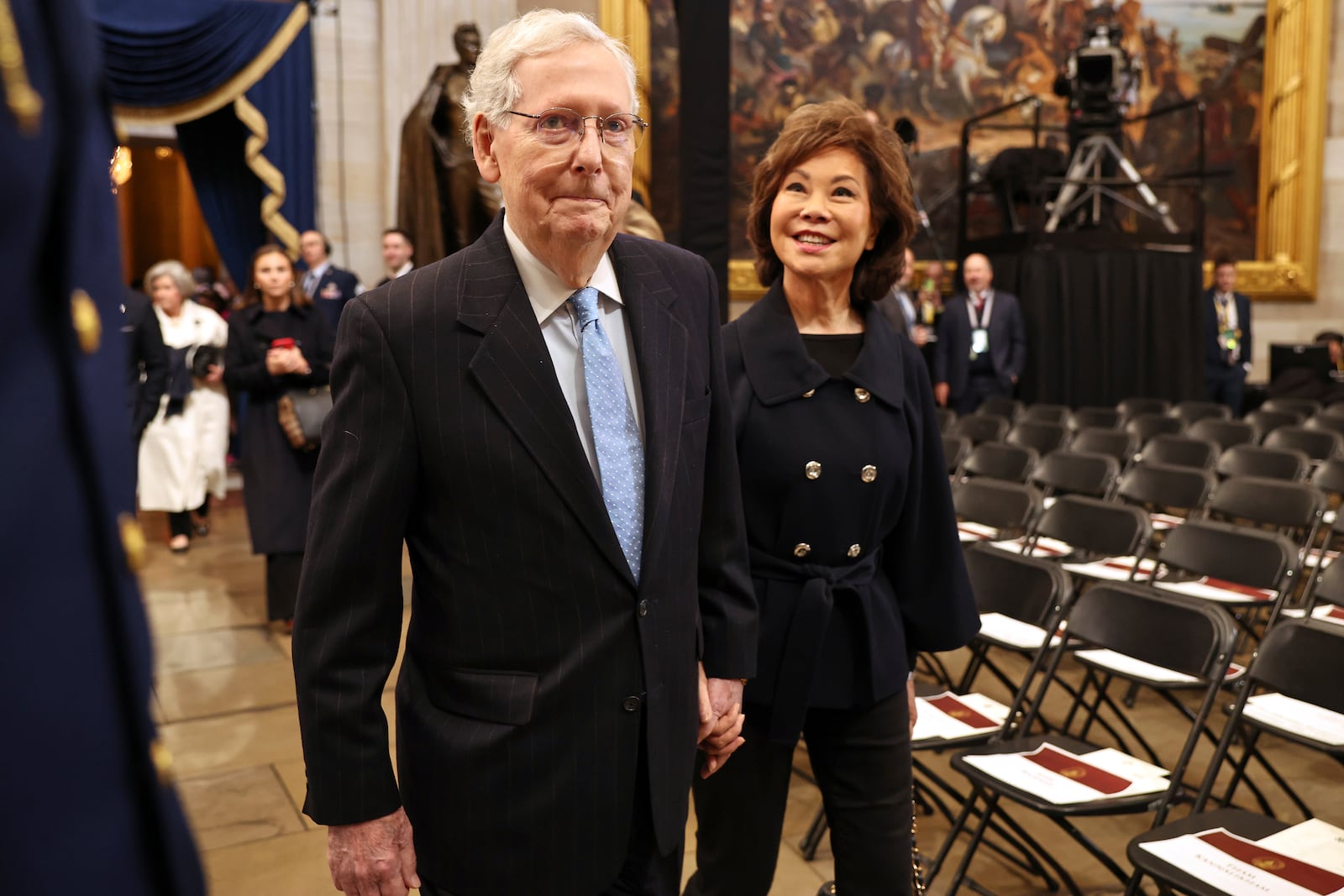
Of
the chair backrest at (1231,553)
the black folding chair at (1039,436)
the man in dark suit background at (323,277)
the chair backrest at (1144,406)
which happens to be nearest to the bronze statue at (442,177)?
the man in dark suit background at (323,277)

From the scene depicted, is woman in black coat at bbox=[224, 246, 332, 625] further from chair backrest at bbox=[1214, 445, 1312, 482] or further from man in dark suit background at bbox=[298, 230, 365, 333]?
chair backrest at bbox=[1214, 445, 1312, 482]

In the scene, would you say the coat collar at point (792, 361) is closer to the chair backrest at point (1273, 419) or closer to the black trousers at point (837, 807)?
the black trousers at point (837, 807)

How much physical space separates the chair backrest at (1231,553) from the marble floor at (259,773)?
0.72 meters

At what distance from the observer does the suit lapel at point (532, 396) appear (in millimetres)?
1638

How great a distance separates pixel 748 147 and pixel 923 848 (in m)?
11.4

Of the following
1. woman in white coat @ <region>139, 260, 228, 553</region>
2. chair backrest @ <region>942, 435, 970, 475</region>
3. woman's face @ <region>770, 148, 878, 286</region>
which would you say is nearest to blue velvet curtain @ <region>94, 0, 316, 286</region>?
woman in white coat @ <region>139, 260, 228, 553</region>

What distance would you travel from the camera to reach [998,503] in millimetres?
5055

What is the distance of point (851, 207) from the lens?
2.33 meters

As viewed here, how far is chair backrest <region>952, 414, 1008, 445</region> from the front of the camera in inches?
309

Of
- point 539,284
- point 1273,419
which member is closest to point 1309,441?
point 1273,419

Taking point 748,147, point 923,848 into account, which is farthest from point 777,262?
point 748,147

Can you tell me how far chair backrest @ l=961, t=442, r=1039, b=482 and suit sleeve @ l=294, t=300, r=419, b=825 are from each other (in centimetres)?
486

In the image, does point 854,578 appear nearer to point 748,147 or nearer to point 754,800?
point 754,800

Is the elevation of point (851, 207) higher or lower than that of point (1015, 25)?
lower
